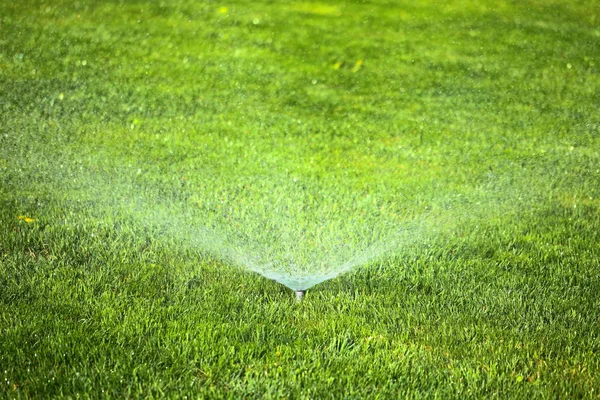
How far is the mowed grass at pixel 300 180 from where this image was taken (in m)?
3.27

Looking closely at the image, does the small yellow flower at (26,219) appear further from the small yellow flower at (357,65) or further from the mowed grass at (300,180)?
the small yellow flower at (357,65)

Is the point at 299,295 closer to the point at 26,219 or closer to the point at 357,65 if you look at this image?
the point at 26,219

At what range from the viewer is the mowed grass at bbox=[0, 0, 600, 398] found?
10.7 ft

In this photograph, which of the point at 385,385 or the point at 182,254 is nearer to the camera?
the point at 385,385

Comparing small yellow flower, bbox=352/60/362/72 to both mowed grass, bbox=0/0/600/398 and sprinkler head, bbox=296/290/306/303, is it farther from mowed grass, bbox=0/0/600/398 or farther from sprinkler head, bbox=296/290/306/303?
sprinkler head, bbox=296/290/306/303

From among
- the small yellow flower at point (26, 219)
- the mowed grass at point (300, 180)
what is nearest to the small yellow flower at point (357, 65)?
the mowed grass at point (300, 180)

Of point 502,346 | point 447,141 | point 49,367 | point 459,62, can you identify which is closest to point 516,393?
point 502,346

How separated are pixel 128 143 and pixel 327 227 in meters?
2.94

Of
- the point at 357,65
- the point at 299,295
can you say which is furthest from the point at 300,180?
the point at 357,65

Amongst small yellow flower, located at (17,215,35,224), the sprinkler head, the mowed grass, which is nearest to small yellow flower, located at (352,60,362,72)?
the mowed grass

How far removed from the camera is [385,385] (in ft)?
10.2

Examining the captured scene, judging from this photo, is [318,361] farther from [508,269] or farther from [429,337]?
[508,269]

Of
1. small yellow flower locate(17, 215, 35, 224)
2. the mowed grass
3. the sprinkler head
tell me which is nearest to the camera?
the mowed grass

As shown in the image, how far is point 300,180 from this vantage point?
617cm
